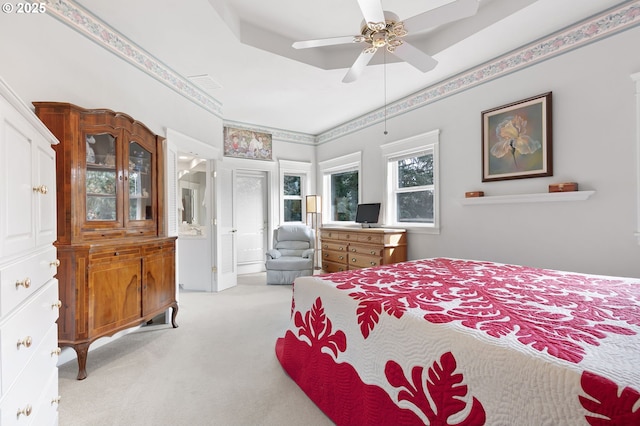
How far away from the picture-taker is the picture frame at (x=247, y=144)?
17.5 feet

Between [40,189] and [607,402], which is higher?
[40,189]

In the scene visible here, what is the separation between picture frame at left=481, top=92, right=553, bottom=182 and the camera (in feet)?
9.27

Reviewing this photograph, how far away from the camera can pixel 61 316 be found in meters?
2.06

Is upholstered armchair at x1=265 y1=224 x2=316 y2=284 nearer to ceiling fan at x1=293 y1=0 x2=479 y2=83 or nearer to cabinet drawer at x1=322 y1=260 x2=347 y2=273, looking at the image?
cabinet drawer at x1=322 y1=260 x2=347 y2=273

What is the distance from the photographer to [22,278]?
100 cm

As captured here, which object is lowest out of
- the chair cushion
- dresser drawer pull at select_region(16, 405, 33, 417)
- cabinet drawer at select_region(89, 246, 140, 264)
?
the chair cushion

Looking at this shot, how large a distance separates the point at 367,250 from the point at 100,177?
322cm

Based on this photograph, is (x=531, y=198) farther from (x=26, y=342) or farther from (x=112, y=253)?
(x=112, y=253)

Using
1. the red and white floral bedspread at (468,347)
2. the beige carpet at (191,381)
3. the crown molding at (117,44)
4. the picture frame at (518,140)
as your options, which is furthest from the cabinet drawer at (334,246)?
the crown molding at (117,44)

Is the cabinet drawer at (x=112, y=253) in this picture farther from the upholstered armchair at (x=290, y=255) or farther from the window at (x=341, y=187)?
the window at (x=341, y=187)

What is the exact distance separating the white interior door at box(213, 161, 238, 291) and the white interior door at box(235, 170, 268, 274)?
0.57m

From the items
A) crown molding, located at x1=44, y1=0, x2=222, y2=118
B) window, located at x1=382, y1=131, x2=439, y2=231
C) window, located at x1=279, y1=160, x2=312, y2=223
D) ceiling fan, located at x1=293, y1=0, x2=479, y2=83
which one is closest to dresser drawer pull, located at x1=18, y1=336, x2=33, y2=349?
ceiling fan, located at x1=293, y1=0, x2=479, y2=83

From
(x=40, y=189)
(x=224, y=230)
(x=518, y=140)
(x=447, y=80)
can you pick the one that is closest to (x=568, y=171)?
(x=518, y=140)

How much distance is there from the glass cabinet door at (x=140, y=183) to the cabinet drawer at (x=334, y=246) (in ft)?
9.29
